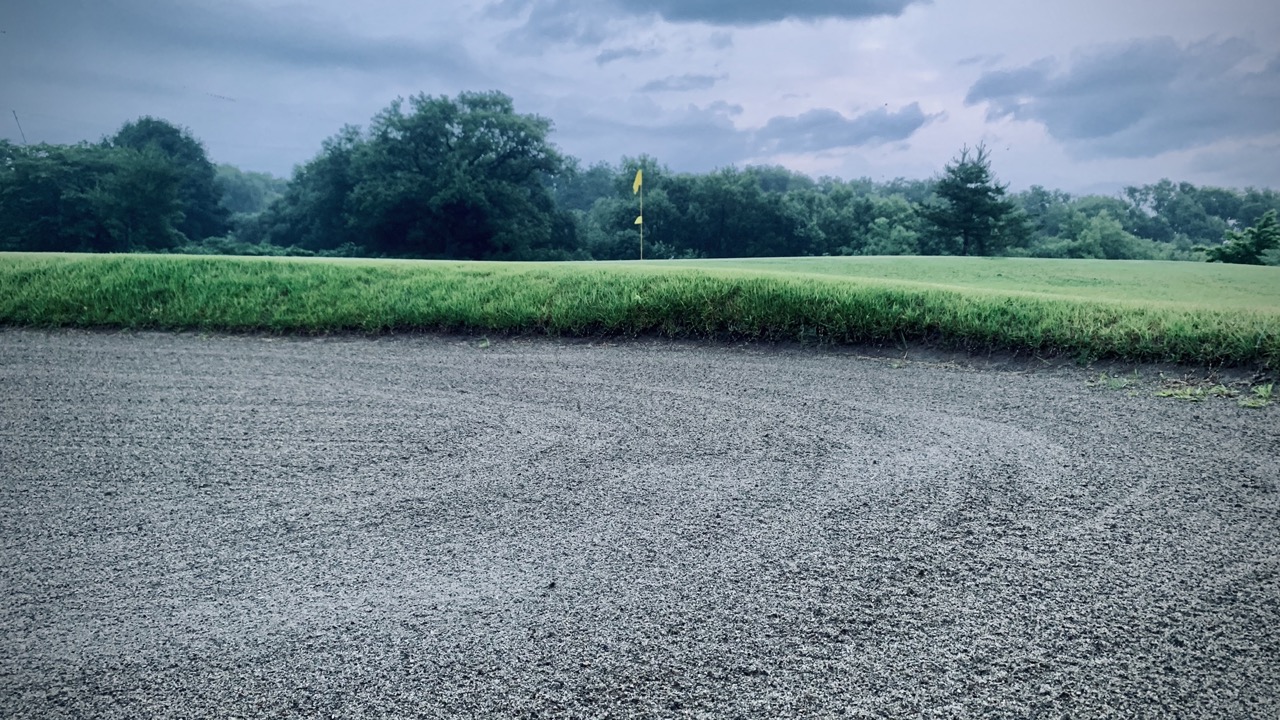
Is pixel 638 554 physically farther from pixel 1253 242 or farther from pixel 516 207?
pixel 516 207

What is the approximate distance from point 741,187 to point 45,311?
33.6 m

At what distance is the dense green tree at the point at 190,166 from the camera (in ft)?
113

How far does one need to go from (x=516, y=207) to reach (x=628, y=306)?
28.8 m

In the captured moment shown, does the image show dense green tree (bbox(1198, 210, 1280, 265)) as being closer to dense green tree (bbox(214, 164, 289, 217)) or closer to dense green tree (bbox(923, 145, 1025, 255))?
dense green tree (bbox(923, 145, 1025, 255))

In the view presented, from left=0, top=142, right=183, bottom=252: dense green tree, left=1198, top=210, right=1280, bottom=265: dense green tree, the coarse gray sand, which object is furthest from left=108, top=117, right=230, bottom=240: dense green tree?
left=1198, top=210, right=1280, bottom=265: dense green tree

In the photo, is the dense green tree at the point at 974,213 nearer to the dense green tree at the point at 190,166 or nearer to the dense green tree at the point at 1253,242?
the dense green tree at the point at 1253,242

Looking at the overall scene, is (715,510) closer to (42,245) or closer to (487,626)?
(487,626)

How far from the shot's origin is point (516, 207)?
3372cm

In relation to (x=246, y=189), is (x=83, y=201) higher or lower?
lower

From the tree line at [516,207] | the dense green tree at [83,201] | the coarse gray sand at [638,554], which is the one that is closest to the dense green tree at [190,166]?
the tree line at [516,207]

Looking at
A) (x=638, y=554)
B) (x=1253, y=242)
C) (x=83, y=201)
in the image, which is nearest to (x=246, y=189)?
(x=83, y=201)

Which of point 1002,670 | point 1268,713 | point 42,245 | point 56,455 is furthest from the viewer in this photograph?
point 42,245

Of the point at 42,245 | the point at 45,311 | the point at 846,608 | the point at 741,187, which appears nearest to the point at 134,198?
the point at 42,245

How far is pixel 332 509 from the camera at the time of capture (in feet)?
8.91
